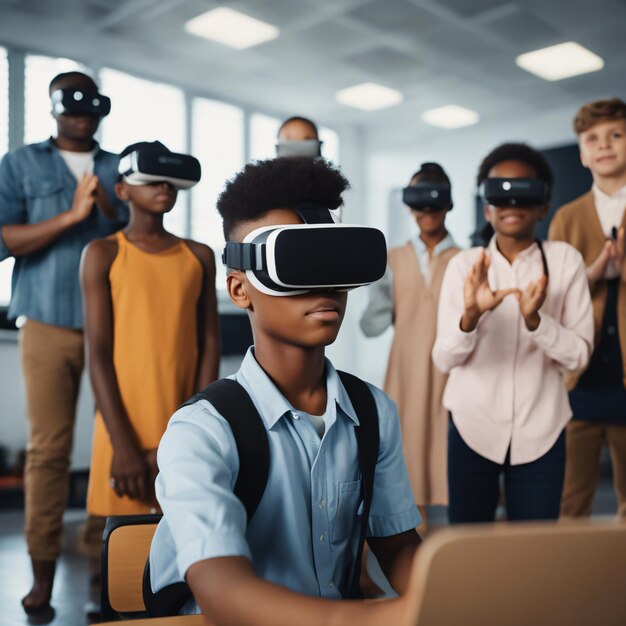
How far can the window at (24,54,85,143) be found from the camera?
5059 mm

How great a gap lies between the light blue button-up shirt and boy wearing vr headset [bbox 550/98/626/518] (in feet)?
4.56

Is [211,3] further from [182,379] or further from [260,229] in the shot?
[260,229]

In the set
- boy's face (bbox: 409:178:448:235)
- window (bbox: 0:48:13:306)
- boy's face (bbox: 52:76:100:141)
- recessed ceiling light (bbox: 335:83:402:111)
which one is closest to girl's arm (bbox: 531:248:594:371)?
boy's face (bbox: 409:178:448:235)

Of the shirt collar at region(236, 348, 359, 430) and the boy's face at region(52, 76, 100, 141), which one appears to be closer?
the shirt collar at region(236, 348, 359, 430)

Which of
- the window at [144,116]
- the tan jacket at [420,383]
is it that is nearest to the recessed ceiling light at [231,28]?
the window at [144,116]

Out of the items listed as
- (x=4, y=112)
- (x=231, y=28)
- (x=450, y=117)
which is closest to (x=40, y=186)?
(x=4, y=112)

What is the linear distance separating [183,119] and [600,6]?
138 inches

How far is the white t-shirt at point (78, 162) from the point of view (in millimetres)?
2439

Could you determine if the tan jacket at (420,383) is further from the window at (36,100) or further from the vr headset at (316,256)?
the window at (36,100)

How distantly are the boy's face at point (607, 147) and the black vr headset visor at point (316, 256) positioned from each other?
157 centimetres

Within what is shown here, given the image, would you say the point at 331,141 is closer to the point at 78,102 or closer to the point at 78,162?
the point at 78,162

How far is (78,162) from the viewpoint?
96.4 inches

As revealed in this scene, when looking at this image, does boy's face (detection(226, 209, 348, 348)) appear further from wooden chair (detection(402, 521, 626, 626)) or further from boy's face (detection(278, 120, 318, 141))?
boy's face (detection(278, 120, 318, 141))

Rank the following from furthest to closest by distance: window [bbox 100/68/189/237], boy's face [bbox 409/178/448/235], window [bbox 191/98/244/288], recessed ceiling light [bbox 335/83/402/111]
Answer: recessed ceiling light [bbox 335/83/402/111] → window [bbox 191/98/244/288] → window [bbox 100/68/189/237] → boy's face [bbox 409/178/448/235]
